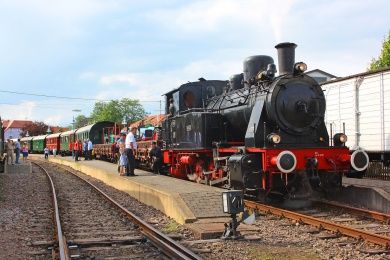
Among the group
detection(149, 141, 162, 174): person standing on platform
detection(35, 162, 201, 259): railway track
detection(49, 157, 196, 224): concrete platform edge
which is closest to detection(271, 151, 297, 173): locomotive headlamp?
Result: detection(49, 157, 196, 224): concrete platform edge

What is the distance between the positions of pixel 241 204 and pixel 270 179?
2.64 metres

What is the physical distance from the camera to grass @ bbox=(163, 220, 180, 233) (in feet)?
26.4

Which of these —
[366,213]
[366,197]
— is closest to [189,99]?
[366,197]

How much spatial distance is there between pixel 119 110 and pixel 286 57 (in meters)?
94.7

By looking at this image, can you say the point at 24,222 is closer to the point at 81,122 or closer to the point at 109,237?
the point at 109,237

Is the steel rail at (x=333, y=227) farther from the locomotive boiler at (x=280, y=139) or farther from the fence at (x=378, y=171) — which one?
the fence at (x=378, y=171)

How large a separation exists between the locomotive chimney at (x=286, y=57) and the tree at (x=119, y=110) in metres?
91.7

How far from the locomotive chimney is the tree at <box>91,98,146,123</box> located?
91.7 meters

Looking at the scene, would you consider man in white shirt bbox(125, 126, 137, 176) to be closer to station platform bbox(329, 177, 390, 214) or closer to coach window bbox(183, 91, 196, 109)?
coach window bbox(183, 91, 196, 109)

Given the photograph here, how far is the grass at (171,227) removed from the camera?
8045mm

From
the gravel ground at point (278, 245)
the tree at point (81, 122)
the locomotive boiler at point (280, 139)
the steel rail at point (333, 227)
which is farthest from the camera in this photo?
the tree at point (81, 122)

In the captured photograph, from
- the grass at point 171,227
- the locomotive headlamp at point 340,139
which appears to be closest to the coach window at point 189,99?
the locomotive headlamp at point 340,139

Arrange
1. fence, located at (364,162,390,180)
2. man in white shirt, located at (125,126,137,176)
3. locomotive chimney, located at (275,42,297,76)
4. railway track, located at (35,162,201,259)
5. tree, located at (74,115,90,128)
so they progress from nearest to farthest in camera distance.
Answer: railway track, located at (35,162,201,259)
locomotive chimney, located at (275,42,297,76)
fence, located at (364,162,390,180)
man in white shirt, located at (125,126,137,176)
tree, located at (74,115,90,128)

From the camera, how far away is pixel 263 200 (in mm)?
10688
